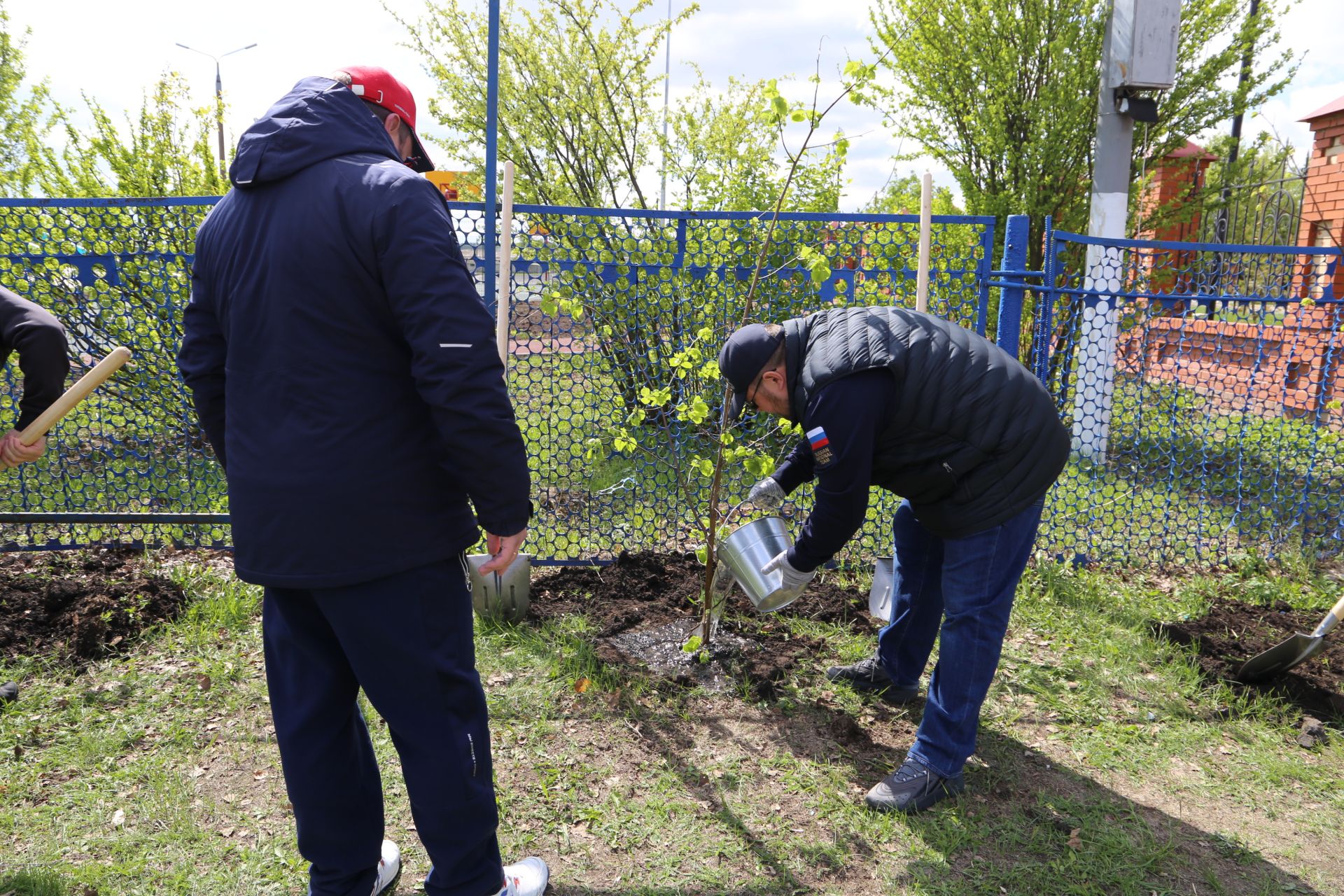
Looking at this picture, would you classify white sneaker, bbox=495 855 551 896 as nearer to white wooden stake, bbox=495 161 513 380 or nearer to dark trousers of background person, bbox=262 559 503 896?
dark trousers of background person, bbox=262 559 503 896

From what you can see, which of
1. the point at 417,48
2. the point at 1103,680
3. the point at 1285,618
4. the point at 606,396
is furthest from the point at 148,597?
the point at 417,48

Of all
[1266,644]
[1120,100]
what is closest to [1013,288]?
[1266,644]

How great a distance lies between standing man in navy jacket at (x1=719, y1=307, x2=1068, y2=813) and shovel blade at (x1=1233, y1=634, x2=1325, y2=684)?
1.41 metres

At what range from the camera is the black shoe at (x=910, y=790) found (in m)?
2.64

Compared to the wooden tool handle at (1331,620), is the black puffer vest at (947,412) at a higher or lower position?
higher

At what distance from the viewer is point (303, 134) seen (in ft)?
5.58

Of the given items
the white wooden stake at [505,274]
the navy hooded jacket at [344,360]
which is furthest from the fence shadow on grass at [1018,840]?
the white wooden stake at [505,274]

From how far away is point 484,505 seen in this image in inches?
70.3

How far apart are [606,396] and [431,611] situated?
2879 millimetres

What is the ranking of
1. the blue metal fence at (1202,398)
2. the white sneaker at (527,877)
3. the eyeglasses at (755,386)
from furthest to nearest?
the blue metal fence at (1202,398), the eyeglasses at (755,386), the white sneaker at (527,877)

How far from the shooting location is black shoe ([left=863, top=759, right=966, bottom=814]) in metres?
2.64

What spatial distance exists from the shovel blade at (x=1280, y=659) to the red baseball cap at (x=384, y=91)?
11.4ft

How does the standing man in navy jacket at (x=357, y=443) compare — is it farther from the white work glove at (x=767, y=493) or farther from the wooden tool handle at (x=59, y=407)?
the white work glove at (x=767, y=493)

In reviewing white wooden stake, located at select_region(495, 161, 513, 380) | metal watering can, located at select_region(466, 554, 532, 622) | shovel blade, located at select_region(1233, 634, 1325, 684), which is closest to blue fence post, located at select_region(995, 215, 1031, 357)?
shovel blade, located at select_region(1233, 634, 1325, 684)
